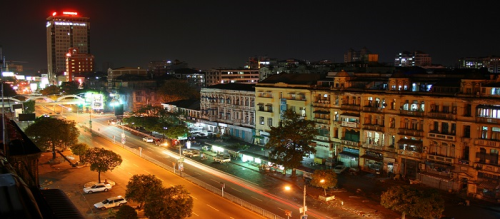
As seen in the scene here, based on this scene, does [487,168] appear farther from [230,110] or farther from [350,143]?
[230,110]

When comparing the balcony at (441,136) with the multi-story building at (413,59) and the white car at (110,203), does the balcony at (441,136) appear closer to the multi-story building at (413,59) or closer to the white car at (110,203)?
the white car at (110,203)

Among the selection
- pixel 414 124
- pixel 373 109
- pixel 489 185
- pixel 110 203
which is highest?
pixel 373 109

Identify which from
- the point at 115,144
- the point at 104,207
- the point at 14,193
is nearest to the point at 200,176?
the point at 104,207

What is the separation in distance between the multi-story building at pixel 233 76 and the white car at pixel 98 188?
10739 centimetres

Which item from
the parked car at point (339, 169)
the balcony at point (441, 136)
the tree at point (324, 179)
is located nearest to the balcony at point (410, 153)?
the balcony at point (441, 136)

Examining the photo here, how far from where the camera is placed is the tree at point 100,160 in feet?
167

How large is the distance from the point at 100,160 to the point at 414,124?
38.7 metres

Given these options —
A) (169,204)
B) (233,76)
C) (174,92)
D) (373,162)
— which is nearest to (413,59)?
(233,76)

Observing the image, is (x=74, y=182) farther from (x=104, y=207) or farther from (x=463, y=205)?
(x=463, y=205)

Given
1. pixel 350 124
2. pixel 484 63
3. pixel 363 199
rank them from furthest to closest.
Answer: pixel 484 63, pixel 350 124, pixel 363 199

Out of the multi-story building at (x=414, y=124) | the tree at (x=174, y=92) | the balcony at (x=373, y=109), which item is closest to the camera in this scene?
the multi-story building at (x=414, y=124)

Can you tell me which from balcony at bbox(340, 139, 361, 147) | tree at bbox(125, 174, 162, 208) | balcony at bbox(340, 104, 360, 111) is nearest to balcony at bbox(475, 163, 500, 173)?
balcony at bbox(340, 139, 361, 147)

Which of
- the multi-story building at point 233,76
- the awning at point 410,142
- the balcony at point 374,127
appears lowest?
the awning at point 410,142

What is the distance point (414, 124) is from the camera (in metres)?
51.9
